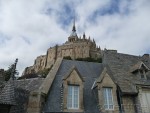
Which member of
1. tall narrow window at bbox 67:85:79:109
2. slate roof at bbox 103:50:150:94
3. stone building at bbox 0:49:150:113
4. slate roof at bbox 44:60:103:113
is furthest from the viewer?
slate roof at bbox 103:50:150:94

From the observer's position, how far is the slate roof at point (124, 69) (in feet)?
47.4

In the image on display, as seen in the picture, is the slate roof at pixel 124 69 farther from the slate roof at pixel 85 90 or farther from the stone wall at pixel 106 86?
the slate roof at pixel 85 90

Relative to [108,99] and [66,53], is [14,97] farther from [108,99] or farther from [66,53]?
[66,53]

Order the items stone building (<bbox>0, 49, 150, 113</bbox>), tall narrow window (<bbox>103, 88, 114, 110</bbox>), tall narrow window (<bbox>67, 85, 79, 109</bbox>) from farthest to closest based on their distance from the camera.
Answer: tall narrow window (<bbox>103, 88, 114, 110</bbox>)
tall narrow window (<bbox>67, 85, 79, 109</bbox>)
stone building (<bbox>0, 49, 150, 113</bbox>)

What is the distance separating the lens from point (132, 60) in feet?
61.5

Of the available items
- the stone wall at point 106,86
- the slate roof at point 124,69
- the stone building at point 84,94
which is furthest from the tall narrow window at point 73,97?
the slate roof at point 124,69

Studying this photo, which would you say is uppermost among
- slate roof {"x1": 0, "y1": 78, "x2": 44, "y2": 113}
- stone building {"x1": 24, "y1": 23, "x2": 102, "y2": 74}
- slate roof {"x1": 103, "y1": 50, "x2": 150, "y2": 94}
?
stone building {"x1": 24, "y1": 23, "x2": 102, "y2": 74}

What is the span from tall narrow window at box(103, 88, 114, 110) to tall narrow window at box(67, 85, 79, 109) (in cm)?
179

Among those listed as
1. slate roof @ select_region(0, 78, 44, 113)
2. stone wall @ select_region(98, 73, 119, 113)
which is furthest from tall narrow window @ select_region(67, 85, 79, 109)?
slate roof @ select_region(0, 78, 44, 113)

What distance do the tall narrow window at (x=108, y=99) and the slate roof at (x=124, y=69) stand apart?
87 centimetres

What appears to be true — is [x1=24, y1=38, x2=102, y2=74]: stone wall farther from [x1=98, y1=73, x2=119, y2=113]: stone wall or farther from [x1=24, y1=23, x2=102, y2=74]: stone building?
[x1=98, y1=73, x2=119, y2=113]: stone wall

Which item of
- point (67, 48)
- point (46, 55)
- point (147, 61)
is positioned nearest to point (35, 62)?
→ point (46, 55)

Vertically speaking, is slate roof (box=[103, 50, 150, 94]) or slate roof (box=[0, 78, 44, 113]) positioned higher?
slate roof (box=[103, 50, 150, 94])

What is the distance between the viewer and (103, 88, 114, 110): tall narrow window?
13.2m
